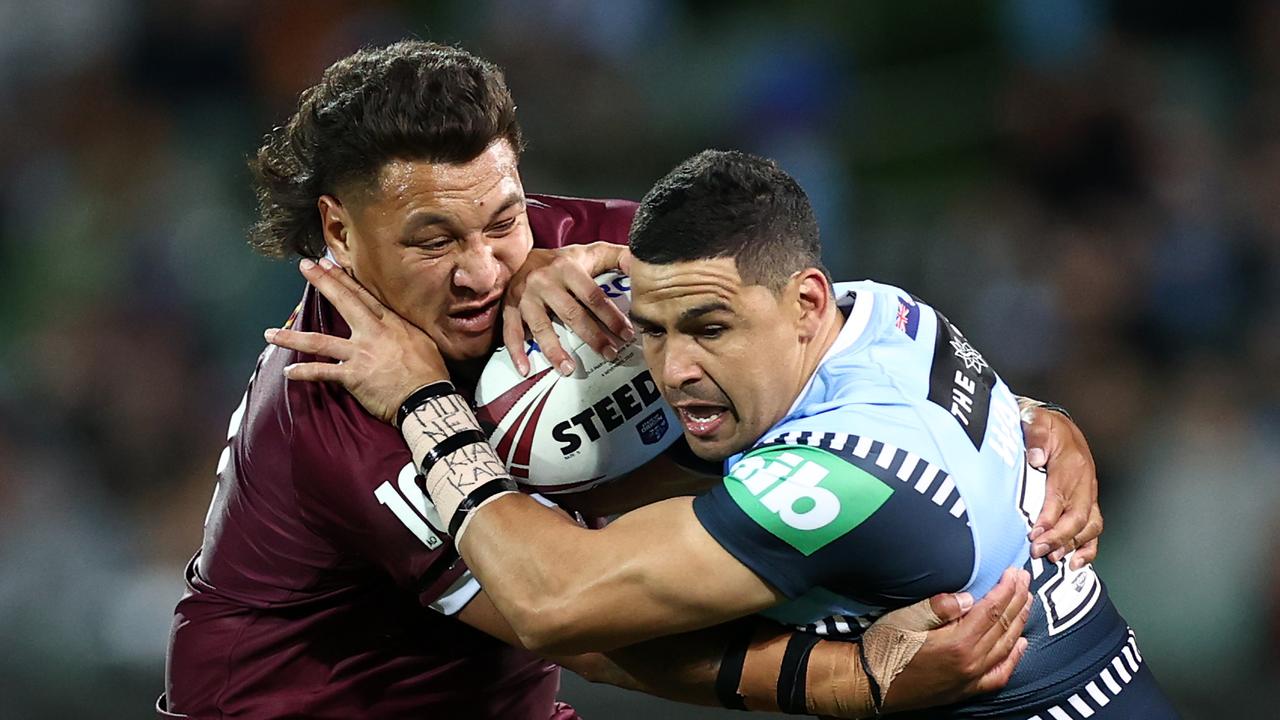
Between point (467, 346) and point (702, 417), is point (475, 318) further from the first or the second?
point (702, 417)

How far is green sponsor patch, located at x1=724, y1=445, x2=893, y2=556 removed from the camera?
316 centimetres

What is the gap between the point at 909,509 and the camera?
320 centimetres

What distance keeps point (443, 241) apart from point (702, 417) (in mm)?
756

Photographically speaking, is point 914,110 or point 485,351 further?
point 914,110

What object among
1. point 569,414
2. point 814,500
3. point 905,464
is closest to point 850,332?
point 905,464

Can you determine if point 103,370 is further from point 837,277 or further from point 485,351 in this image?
point 485,351

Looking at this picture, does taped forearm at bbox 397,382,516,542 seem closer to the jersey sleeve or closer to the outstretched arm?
the outstretched arm

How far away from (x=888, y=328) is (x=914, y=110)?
6.40m

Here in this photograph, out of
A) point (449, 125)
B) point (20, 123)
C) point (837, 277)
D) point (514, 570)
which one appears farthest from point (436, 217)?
point (20, 123)

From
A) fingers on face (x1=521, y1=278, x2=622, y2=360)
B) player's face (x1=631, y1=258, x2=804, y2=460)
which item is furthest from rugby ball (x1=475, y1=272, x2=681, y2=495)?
player's face (x1=631, y1=258, x2=804, y2=460)

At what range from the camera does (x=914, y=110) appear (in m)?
9.76

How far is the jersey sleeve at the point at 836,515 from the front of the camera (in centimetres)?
317

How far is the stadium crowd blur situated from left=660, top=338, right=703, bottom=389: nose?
3044 mm

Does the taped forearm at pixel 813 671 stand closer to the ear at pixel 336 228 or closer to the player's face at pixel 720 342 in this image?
the player's face at pixel 720 342
